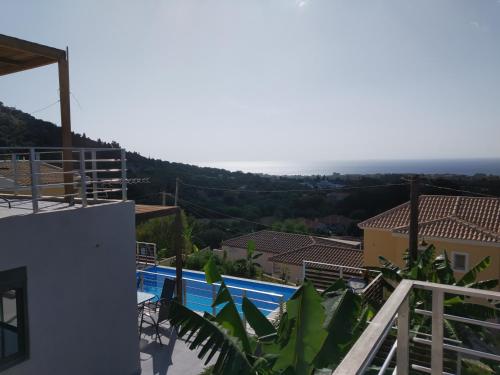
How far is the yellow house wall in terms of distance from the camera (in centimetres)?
1614

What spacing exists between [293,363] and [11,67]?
7.80 meters

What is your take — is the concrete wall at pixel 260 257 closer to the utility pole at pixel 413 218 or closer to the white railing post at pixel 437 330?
the utility pole at pixel 413 218

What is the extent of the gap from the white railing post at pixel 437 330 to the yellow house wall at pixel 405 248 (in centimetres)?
1408

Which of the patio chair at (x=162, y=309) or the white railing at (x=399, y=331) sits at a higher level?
the white railing at (x=399, y=331)

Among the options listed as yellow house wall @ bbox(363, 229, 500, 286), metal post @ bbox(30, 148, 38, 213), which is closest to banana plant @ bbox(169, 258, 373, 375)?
metal post @ bbox(30, 148, 38, 213)

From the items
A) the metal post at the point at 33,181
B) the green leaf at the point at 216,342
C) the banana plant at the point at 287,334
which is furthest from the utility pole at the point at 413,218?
the metal post at the point at 33,181

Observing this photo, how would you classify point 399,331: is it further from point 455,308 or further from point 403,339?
point 455,308

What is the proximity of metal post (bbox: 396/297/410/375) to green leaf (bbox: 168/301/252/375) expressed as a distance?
1.96 meters

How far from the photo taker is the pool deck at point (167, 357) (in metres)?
7.54

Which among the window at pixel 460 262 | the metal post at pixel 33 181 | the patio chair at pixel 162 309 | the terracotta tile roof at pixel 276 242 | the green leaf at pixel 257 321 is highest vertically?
the metal post at pixel 33 181

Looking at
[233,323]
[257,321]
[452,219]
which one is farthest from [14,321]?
[452,219]

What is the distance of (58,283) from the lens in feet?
18.5

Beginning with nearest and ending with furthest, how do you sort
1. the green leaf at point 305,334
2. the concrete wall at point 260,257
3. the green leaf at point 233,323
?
the green leaf at point 305,334
the green leaf at point 233,323
the concrete wall at point 260,257

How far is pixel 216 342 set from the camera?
3.81 metres
